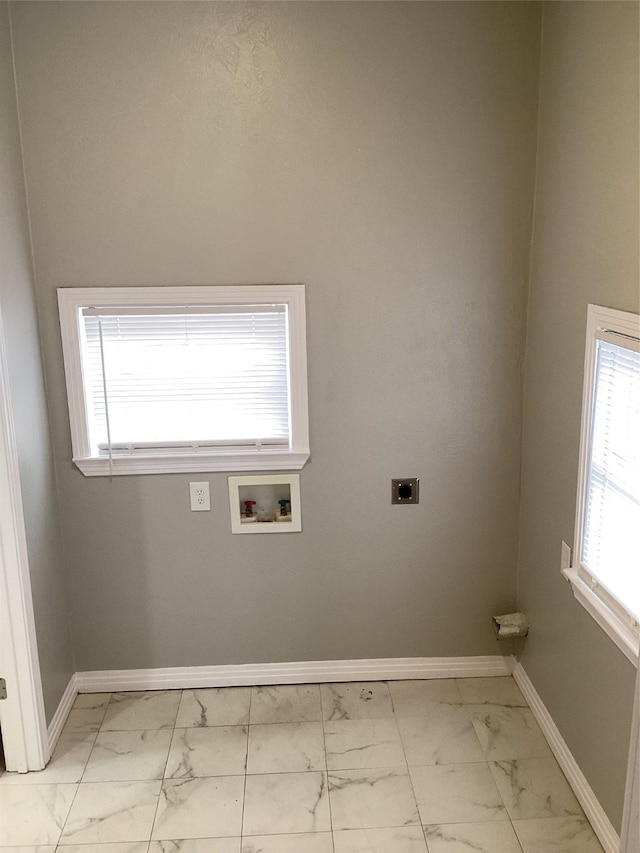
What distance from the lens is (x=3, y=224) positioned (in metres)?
2.43

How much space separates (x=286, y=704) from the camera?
300 centimetres

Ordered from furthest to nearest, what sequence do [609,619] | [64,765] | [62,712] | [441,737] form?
[62,712]
[441,737]
[64,765]
[609,619]

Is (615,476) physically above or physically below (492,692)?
above

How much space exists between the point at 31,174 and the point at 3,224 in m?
0.30

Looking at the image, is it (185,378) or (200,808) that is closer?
(200,808)

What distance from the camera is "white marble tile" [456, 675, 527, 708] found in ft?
9.78

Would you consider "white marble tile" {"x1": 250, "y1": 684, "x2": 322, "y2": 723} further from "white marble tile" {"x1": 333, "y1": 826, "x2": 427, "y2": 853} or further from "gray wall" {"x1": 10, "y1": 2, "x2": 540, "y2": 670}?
"white marble tile" {"x1": 333, "y1": 826, "x2": 427, "y2": 853}

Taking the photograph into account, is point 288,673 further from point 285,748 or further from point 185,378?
point 185,378

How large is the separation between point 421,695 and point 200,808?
103cm

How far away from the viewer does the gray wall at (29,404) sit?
96.3 inches

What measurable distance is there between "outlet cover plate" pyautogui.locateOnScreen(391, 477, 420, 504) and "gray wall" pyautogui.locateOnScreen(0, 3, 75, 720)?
1.35m

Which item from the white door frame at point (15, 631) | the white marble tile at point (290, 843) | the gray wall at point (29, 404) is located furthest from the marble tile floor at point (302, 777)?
the gray wall at point (29, 404)

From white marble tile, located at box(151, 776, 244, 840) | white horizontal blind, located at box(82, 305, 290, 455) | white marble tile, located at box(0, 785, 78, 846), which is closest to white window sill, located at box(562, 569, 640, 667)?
white horizontal blind, located at box(82, 305, 290, 455)

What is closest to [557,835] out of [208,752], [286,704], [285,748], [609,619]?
[609,619]
